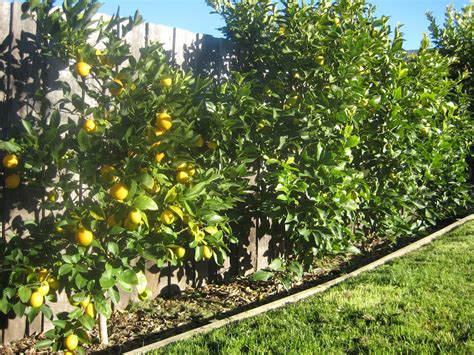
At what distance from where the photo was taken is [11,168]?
302 centimetres

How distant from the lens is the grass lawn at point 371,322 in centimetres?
304

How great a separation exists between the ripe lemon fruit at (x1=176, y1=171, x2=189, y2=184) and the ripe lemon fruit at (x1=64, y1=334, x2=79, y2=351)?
1178 millimetres

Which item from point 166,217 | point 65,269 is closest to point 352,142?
point 166,217

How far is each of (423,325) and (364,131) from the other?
227 cm

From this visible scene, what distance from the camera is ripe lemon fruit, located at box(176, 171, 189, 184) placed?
3.35 m

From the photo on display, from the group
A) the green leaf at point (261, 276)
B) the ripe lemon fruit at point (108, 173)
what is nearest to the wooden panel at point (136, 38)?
the ripe lemon fruit at point (108, 173)

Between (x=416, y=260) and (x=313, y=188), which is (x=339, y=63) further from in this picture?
(x=416, y=260)

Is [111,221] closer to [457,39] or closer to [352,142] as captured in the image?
[352,142]

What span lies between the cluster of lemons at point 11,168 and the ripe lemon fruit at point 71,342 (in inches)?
38.7

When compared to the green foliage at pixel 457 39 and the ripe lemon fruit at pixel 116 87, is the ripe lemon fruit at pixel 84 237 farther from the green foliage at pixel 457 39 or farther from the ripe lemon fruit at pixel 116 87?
the green foliage at pixel 457 39

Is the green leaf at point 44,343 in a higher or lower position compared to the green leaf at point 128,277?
lower

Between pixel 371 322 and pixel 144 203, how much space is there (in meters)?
1.82

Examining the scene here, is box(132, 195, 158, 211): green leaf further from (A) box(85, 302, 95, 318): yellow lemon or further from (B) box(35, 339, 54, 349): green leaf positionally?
(B) box(35, 339, 54, 349): green leaf

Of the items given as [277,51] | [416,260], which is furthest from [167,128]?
[416,260]
